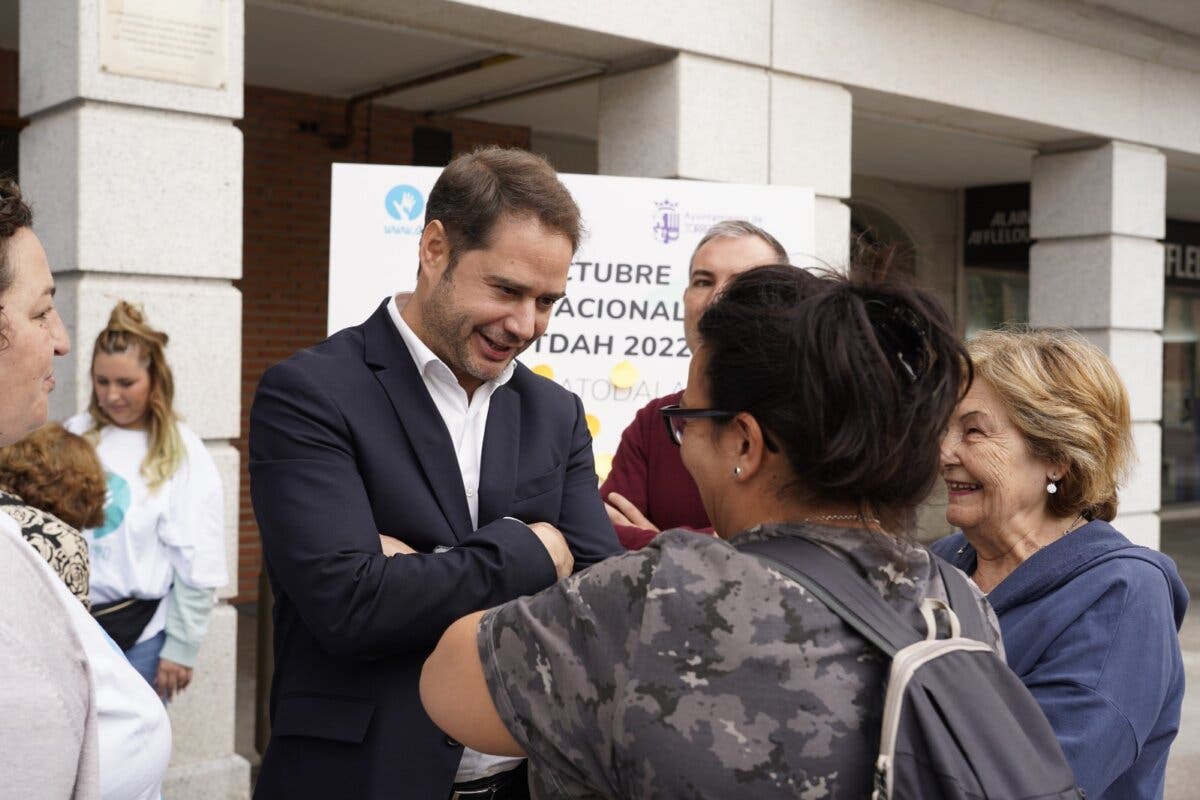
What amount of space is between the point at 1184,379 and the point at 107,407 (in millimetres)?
16477

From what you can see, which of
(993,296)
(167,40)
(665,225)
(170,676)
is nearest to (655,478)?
(665,225)

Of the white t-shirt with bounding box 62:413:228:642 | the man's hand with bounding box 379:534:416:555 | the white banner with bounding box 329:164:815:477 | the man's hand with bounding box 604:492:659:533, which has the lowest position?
the white t-shirt with bounding box 62:413:228:642

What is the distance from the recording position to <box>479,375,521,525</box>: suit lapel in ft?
7.14

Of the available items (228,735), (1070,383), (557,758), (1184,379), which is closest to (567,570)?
(557,758)

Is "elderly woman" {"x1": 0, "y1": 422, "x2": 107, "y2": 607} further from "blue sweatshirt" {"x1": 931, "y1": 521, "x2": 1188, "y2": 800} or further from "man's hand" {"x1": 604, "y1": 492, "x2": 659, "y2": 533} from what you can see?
"blue sweatshirt" {"x1": 931, "y1": 521, "x2": 1188, "y2": 800}

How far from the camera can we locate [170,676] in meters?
4.32

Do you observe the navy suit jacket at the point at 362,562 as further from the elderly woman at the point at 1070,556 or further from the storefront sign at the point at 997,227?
the storefront sign at the point at 997,227

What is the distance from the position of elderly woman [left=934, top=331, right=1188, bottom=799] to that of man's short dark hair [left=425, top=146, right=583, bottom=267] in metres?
0.86

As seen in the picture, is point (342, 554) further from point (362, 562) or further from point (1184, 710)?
point (1184, 710)

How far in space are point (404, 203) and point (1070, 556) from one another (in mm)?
2526

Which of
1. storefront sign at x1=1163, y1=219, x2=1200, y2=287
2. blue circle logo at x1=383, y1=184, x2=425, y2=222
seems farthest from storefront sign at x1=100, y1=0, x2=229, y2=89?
storefront sign at x1=1163, y1=219, x2=1200, y2=287

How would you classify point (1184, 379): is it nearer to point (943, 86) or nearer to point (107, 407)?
point (943, 86)

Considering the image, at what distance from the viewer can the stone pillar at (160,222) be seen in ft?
14.8

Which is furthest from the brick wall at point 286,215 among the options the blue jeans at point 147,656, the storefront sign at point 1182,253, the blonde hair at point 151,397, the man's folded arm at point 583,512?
the storefront sign at point 1182,253
